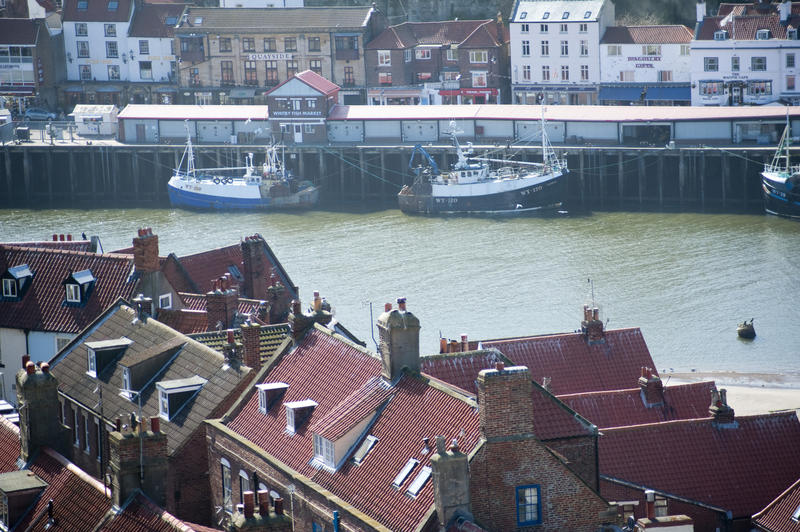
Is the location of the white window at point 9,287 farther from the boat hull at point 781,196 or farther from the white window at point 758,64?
the white window at point 758,64

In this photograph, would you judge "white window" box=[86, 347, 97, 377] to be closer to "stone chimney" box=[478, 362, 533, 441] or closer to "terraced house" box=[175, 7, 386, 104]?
"stone chimney" box=[478, 362, 533, 441]

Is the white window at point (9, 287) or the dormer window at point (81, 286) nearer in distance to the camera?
the dormer window at point (81, 286)

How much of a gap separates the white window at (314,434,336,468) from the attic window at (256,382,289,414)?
3.19 metres

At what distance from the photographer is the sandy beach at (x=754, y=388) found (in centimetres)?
5344

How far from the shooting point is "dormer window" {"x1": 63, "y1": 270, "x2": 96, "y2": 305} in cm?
4962

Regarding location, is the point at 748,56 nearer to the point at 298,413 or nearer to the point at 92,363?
the point at 92,363

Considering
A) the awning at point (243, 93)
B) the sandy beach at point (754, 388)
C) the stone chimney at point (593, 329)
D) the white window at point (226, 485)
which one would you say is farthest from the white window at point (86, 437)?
the awning at point (243, 93)

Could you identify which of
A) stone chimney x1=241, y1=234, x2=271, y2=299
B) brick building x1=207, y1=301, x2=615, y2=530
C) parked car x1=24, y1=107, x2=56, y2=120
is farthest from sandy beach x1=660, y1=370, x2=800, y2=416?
parked car x1=24, y1=107, x2=56, y2=120

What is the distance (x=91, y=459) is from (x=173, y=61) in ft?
273

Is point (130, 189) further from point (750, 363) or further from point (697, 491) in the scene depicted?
point (697, 491)

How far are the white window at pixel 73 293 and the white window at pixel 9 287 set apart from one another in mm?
2144

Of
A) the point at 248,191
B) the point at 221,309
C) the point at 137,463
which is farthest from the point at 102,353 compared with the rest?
the point at 248,191

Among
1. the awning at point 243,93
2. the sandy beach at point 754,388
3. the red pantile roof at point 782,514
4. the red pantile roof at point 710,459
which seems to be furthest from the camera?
the awning at point 243,93

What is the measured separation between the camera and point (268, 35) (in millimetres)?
114562
